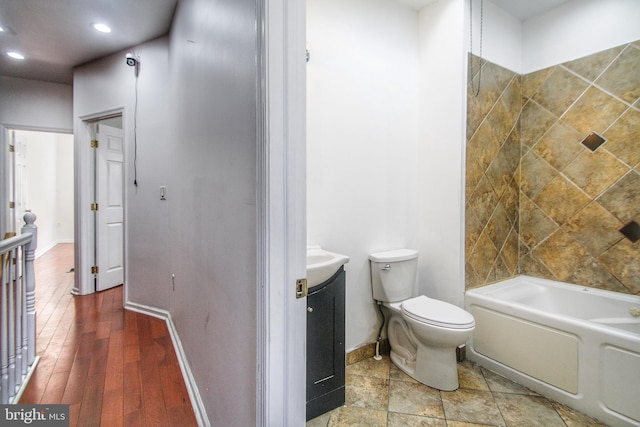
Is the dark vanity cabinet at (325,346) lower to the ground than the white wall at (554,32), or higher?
lower

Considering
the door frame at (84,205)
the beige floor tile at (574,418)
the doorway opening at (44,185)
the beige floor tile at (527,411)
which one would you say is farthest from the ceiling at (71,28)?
the beige floor tile at (574,418)

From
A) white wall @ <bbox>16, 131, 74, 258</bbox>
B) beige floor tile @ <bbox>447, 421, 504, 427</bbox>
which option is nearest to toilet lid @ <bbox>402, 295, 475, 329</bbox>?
beige floor tile @ <bbox>447, 421, 504, 427</bbox>

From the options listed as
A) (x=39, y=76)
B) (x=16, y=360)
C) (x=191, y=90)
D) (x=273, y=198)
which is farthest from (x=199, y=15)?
(x=39, y=76)

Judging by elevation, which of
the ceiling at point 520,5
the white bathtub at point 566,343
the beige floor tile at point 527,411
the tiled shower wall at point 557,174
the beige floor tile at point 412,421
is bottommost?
the beige floor tile at point 527,411

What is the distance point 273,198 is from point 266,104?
25 centimetres

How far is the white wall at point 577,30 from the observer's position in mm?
2127

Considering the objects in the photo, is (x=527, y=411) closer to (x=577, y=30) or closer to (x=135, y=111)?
(x=577, y=30)

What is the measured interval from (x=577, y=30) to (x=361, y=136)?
187 cm

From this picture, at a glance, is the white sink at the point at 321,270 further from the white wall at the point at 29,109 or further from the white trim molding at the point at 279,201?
the white wall at the point at 29,109

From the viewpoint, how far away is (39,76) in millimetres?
3617


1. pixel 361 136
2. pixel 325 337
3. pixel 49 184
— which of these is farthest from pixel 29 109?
pixel 325 337

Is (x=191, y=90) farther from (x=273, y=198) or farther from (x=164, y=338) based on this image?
(x=164, y=338)

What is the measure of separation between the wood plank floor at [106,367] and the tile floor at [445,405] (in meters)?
0.89

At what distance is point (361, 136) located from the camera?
2.19 metres
